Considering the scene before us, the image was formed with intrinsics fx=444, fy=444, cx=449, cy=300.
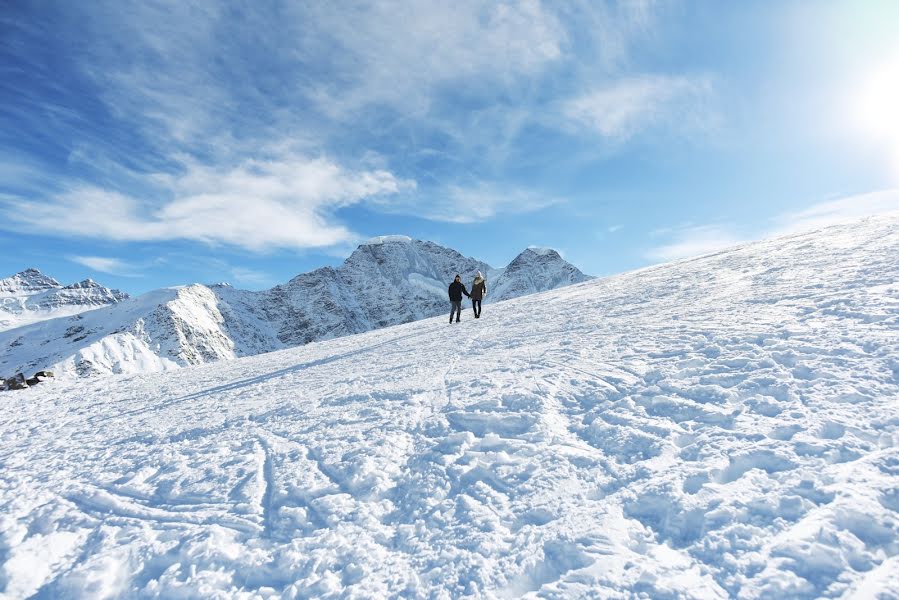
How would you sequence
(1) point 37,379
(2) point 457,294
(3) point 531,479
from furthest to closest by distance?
(2) point 457,294
(1) point 37,379
(3) point 531,479

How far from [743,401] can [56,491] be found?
9916mm

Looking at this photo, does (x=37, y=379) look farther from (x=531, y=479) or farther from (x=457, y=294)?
(x=531, y=479)

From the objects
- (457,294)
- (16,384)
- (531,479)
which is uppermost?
(457,294)

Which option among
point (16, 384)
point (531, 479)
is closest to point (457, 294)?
point (531, 479)

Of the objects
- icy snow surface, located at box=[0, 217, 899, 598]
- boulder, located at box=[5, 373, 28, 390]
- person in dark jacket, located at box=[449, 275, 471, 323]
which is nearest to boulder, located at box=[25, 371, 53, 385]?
boulder, located at box=[5, 373, 28, 390]

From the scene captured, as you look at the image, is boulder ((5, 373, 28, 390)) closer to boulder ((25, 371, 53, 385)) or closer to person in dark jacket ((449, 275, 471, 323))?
boulder ((25, 371, 53, 385))

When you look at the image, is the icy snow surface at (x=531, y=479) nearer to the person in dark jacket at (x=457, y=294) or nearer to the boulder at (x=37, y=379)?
the person in dark jacket at (x=457, y=294)

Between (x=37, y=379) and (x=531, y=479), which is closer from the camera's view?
(x=531, y=479)

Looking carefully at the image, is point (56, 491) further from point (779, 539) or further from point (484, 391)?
point (779, 539)

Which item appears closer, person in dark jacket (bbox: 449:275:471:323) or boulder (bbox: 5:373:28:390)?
boulder (bbox: 5:373:28:390)

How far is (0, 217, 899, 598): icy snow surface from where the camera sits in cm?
379

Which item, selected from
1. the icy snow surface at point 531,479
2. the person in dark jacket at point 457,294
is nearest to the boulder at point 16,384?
the icy snow surface at point 531,479

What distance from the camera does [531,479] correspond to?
5176 mm

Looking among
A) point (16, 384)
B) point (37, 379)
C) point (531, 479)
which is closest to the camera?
point (531, 479)
